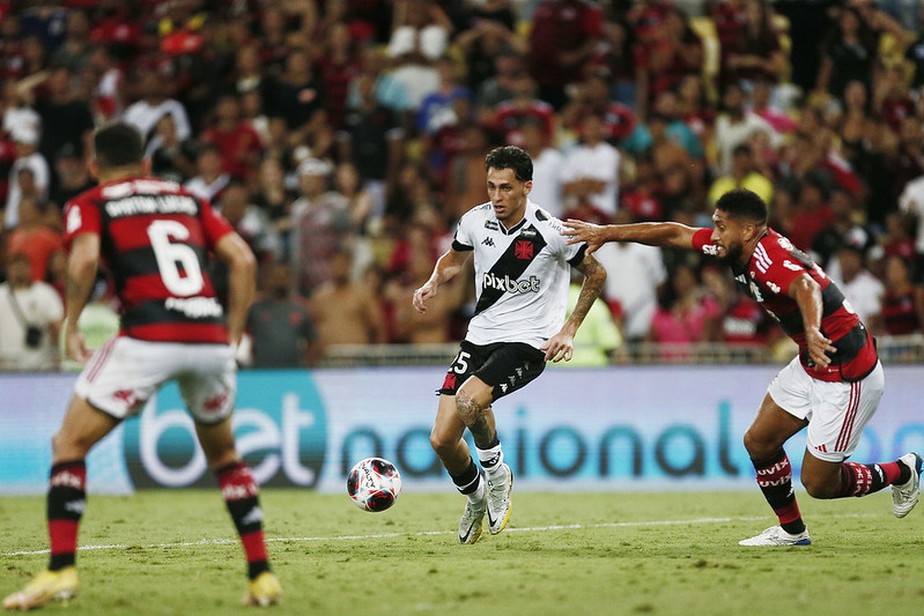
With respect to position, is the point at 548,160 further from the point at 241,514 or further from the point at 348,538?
the point at 241,514

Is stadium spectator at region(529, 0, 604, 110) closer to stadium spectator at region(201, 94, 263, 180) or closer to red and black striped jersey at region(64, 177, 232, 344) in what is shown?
stadium spectator at region(201, 94, 263, 180)

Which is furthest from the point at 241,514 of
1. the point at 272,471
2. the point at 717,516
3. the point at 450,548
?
the point at 272,471

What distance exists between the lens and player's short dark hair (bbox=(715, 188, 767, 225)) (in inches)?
381

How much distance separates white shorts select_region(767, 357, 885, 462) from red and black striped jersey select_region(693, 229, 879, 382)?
0.07 meters

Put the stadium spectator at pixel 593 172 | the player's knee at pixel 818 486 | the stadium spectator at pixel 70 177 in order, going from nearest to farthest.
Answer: the player's knee at pixel 818 486
the stadium spectator at pixel 593 172
the stadium spectator at pixel 70 177

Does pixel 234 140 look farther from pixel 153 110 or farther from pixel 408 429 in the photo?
pixel 408 429

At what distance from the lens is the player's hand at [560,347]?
992 cm

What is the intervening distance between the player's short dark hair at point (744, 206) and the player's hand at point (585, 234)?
85 cm

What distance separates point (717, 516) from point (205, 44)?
12.8 metres

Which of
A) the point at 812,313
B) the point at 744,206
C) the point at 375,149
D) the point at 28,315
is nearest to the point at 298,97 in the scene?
the point at 375,149

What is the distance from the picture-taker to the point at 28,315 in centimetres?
1722

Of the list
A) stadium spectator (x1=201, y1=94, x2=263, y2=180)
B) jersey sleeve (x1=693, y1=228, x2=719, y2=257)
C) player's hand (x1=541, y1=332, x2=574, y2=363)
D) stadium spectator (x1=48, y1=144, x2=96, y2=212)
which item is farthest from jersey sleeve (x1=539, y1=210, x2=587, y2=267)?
stadium spectator (x1=48, y1=144, x2=96, y2=212)

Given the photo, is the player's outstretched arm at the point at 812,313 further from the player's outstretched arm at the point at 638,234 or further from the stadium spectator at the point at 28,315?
the stadium spectator at the point at 28,315

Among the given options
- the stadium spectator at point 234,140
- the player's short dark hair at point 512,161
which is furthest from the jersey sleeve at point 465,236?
the stadium spectator at point 234,140
